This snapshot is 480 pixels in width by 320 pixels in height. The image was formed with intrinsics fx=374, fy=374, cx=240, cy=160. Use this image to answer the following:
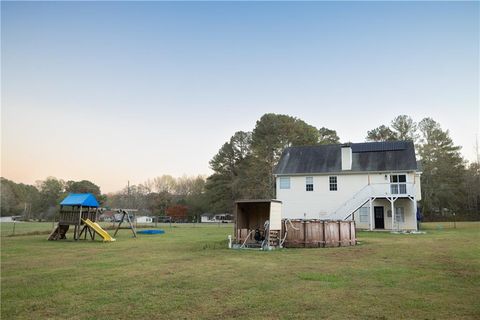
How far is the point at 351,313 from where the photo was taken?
6.96m

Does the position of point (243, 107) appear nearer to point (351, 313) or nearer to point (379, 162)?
point (379, 162)

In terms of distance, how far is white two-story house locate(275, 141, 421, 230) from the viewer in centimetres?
3400

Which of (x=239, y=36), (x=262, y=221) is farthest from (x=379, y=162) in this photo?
(x=239, y=36)

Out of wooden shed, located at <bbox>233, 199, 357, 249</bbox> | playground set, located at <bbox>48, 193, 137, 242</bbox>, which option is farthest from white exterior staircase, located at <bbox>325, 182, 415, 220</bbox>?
playground set, located at <bbox>48, 193, 137, 242</bbox>

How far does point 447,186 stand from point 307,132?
2389 cm

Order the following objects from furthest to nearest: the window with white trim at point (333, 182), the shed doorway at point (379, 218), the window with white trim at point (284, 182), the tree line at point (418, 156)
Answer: the tree line at point (418, 156), the window with white trim at point (284, 182), the window with white trim at point (333, 182), the shed doorway at point (379, 218)

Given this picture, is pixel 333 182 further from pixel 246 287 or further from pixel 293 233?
pixel 246 287

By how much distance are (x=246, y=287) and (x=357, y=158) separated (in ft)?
101

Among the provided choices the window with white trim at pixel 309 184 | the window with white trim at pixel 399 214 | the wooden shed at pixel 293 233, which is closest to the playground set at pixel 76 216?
the wooden shed at pixel 293 233

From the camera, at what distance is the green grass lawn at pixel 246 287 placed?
7160mm

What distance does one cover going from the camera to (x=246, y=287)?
932 centimetres

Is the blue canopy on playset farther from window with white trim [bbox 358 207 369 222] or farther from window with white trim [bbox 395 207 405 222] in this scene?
window with white trim [bbox 395 207 405 222]

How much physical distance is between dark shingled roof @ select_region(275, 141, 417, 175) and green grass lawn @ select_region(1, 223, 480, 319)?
70.4ft

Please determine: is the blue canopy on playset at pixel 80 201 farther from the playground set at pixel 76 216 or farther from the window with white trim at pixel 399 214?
the window with white trim at pixel 399 214
